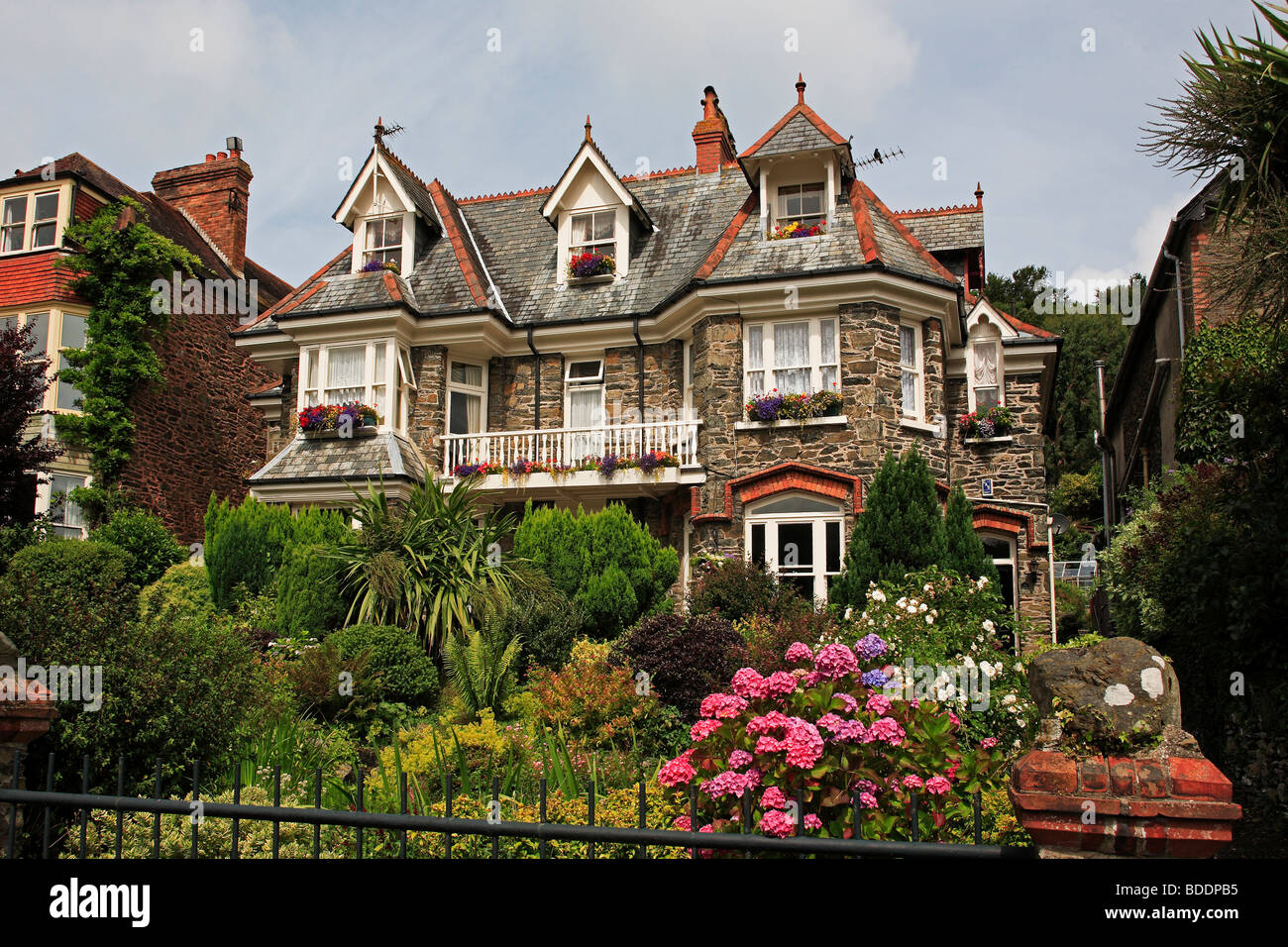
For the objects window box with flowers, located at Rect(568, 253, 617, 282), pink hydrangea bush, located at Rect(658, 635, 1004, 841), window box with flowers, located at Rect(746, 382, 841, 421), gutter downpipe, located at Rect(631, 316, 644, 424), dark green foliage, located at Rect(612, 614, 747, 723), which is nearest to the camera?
pink hydrangea bush, located at Rect(658, 635, 1004, 841)

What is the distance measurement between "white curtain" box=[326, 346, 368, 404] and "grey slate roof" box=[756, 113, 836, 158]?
870cm

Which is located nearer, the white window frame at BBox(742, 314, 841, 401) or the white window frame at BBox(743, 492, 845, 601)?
the white window frame at BBox(743, 492, 845, 601)

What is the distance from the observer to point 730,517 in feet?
56.7

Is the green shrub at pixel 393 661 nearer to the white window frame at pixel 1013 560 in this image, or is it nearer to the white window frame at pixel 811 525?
the white window frame at pixel 811 525

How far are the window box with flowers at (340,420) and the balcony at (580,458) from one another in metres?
1.46

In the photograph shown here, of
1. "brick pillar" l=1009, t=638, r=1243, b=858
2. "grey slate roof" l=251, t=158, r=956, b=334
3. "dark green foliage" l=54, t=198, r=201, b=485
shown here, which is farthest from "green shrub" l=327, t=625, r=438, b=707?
"dark green foliage" l=54, t=198, r=201, b=485

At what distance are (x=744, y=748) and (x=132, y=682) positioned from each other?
19.5ft

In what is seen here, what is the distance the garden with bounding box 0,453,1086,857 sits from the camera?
17.4ft

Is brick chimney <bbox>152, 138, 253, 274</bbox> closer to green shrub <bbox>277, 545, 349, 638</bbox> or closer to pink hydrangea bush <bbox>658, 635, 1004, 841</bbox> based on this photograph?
green shrub <bbox>277, 545, 349, 638</bbox>

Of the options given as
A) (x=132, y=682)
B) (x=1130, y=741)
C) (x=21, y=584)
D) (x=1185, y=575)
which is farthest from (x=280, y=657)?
(x=1130, y=741)

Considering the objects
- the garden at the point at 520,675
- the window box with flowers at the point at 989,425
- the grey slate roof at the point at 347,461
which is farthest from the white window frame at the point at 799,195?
the grey slate roof at the point at 347,461

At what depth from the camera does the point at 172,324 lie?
78.7 feet

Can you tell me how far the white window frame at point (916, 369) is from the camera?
1783cm
